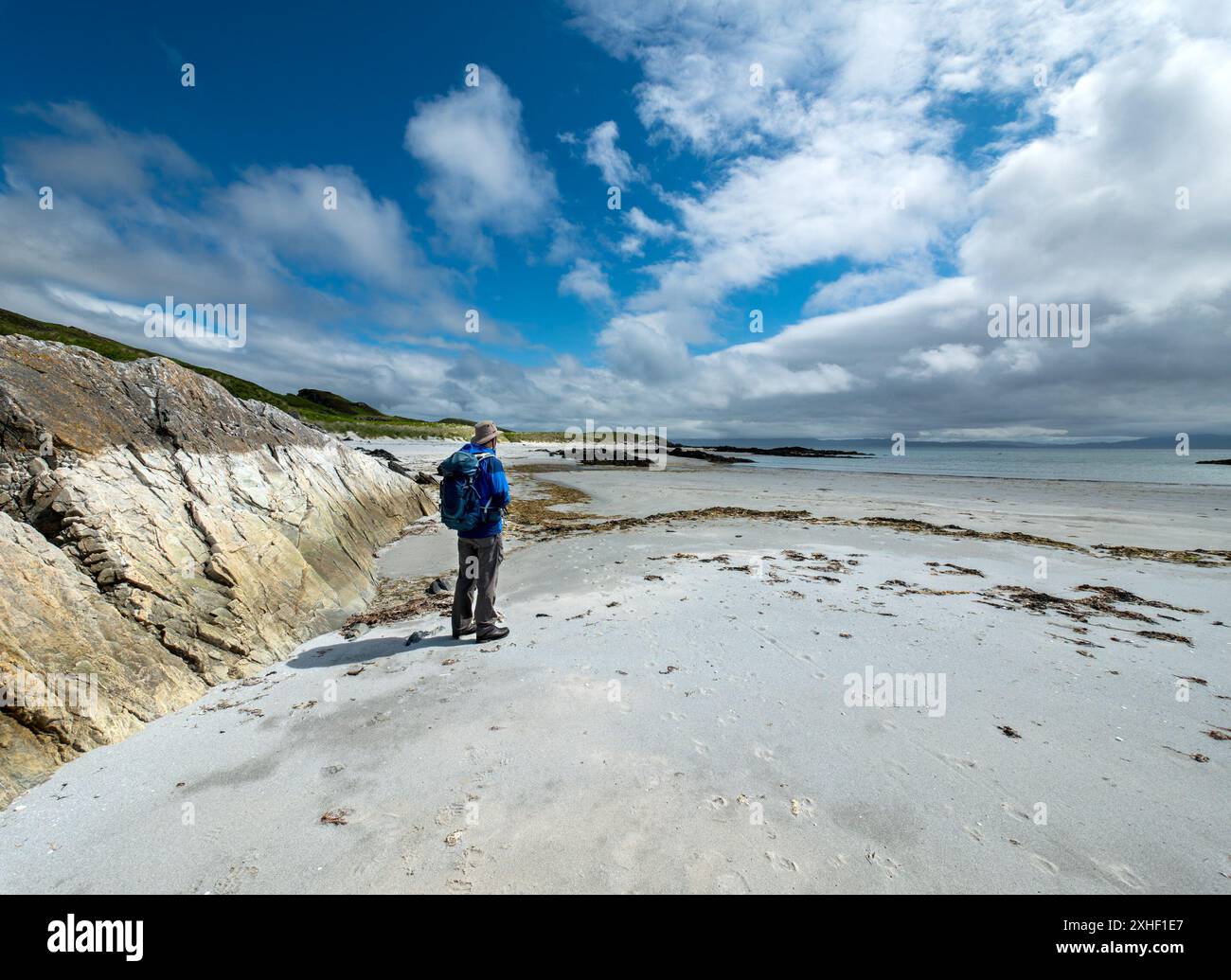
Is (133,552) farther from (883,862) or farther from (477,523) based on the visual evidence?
(883,862)

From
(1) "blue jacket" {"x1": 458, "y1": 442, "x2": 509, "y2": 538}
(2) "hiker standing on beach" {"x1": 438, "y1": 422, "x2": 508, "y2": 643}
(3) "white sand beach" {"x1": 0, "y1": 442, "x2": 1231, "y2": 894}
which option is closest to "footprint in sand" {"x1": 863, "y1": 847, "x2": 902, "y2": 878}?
(3) "white sand beach" {"x1": 0, "y1": 442, "x2": 1231, "y2": 894}

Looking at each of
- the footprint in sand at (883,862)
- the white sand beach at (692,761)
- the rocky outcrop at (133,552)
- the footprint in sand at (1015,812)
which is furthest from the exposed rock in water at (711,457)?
the footprint in sand at (883,862)

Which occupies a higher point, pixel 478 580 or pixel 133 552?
pixel 133 552

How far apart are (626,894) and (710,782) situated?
111cm

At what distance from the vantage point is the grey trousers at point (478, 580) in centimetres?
662

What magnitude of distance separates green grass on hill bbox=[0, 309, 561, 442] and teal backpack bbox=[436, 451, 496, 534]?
161 ft

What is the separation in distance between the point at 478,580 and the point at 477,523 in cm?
78

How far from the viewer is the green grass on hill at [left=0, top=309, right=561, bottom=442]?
8106cm

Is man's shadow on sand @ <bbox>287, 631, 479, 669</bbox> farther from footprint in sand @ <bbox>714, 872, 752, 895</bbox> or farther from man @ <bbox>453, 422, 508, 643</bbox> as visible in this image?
footprint in sand @ <bbox>714, 872, 752, 895</bbox>

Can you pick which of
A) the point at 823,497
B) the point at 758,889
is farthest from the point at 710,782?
the point at 823,497

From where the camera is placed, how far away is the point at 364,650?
640cm

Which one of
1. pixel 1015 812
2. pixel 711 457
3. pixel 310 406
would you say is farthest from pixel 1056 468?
pixel 310 406

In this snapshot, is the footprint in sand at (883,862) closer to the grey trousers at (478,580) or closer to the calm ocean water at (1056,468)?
the grey trousers at (478,580)

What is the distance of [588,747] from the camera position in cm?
418
